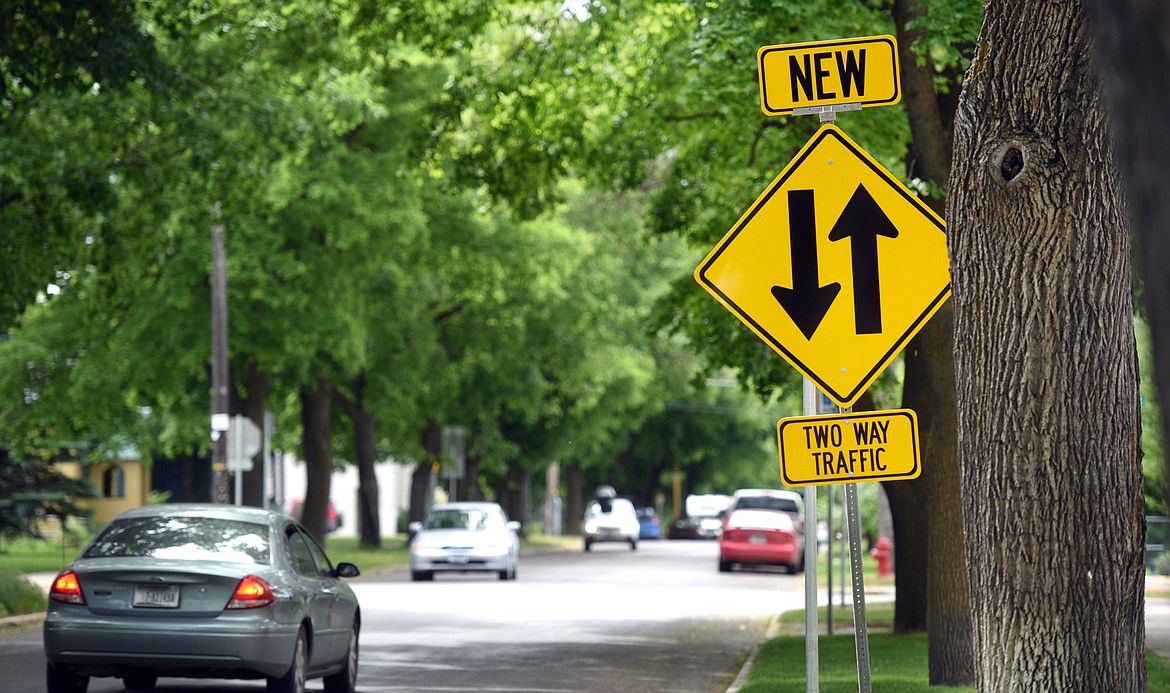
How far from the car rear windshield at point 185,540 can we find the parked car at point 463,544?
770 inches

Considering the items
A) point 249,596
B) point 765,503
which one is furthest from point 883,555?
point 249,596

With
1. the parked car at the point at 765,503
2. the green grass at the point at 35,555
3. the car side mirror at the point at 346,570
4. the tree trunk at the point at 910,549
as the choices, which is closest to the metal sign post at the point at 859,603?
the car side mirror at the point at 346,570

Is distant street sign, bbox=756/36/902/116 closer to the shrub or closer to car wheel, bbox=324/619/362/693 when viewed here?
car wheel, bbox=324/619/362/693

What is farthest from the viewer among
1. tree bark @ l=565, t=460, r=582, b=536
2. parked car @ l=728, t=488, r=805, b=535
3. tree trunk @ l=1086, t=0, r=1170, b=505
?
tree bark @ l=565, t=460, r=582, b=536

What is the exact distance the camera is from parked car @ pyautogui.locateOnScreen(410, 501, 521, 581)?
32344 millimetres

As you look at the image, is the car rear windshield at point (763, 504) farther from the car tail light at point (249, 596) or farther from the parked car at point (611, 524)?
the car tail light at point (249, 596)

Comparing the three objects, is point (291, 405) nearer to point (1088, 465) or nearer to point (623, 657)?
point (623, 657)

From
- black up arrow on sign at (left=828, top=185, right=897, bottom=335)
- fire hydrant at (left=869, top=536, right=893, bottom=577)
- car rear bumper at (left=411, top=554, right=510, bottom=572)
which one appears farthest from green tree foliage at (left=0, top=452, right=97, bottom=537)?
black up arrow on sign at (left=828, top=185, right=897, bottom=335)

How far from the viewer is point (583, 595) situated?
28266mm

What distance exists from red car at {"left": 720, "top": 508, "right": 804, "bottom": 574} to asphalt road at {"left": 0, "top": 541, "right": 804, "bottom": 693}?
137 inches

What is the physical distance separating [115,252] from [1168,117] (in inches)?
748

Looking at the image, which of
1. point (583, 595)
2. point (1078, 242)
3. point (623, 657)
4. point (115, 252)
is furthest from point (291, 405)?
point (1078, 242)

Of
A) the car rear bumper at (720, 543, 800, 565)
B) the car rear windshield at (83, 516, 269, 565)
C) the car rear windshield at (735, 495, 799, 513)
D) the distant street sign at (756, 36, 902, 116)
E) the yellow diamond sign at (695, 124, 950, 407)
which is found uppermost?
the distant street sign at (756, 36, 902, 116)

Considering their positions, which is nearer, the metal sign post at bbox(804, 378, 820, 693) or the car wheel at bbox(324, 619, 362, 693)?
the metal sign post at bbox(804, 378, 820, 693)
